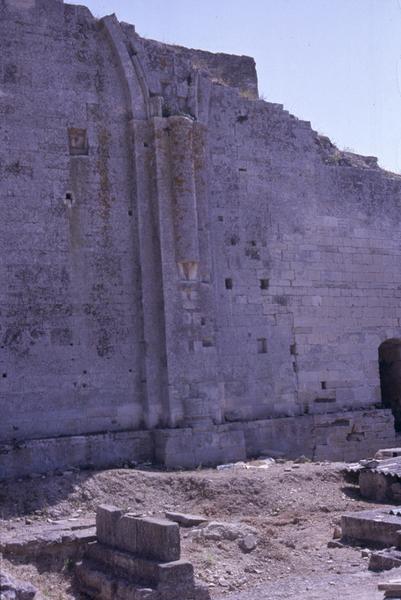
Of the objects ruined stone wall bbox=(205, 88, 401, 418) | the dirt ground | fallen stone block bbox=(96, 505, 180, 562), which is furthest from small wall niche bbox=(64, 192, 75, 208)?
fallen stone block bbox=(96, 505, 180, 562)

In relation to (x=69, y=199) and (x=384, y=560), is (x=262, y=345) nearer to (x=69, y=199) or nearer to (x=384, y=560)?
(x=69, y=199)

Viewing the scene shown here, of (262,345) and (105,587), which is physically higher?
(262,345)

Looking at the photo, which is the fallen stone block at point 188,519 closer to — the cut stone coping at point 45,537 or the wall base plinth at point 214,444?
the cut stone coping at point 45,537

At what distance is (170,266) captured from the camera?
1238cm

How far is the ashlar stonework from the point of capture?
1147cm

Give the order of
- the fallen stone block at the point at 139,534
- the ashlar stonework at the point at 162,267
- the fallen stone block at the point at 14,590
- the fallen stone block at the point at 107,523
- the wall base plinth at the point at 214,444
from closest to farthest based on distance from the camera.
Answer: the fallen stone block at the point at 14,590
the fallen stone block at the point at 139,534
the fallen stone block at the point at 107,523
the wall base plinth at the point at 214,444
the ashlar stonework at the point at 162,267

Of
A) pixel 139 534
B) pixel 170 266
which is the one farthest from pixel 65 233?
pixel 139 534

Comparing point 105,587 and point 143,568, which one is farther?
point 105,587

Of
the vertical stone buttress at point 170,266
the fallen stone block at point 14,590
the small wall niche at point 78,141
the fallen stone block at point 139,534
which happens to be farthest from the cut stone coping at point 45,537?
the small wall niche at point 78,141

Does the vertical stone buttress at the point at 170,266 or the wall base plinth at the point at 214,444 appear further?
the vertical stone buttress at the point at 170,266

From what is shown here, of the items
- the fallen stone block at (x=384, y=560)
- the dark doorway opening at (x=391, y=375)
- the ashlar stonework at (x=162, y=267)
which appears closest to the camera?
the fallen stone block at (x=384, y=560)

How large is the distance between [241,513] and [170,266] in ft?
13.8

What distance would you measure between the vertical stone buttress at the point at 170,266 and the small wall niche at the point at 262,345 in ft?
4.23

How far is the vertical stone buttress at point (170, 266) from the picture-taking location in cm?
1220
